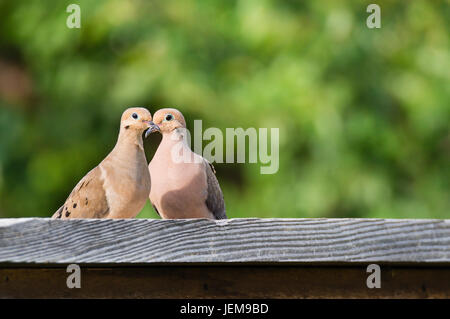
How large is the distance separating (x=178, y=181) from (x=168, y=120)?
0.47ft

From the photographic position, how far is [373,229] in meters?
1.29

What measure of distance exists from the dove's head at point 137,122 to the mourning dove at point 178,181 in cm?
5

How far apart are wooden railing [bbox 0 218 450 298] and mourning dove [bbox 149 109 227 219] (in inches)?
13.0

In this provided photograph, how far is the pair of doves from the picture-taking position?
158cm

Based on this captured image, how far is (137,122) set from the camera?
5.39 ft

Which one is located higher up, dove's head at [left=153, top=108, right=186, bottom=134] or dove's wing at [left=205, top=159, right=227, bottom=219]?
dove's head at [left=153, top=108, right=186, bottom=134]

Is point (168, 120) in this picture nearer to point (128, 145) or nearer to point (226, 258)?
point (128, 145)

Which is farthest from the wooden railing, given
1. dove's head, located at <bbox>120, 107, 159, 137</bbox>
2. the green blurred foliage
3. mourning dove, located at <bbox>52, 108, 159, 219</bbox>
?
the green blurred foliage

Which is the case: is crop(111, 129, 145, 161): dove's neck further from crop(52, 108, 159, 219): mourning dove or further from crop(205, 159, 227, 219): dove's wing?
crop(205, 159, 227, 219): dove's wing

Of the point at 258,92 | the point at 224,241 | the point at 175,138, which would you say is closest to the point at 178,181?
the point at 175,138

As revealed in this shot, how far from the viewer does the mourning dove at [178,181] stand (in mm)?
1641

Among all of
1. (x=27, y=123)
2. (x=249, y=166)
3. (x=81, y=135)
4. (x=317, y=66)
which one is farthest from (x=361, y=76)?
(x=27, y=123)

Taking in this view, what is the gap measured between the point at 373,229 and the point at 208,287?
0.90 ft

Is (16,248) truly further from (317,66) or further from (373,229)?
(317,66)
